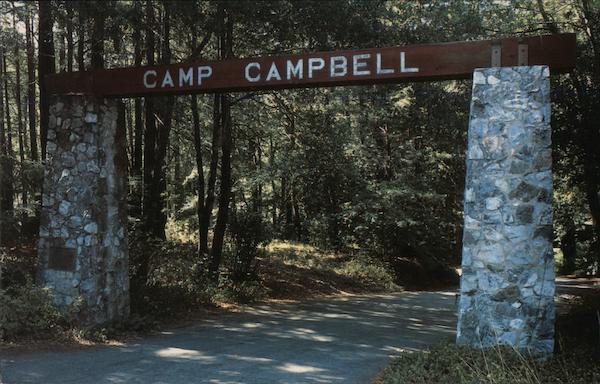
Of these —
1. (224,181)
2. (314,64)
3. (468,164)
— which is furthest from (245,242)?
(468,164)

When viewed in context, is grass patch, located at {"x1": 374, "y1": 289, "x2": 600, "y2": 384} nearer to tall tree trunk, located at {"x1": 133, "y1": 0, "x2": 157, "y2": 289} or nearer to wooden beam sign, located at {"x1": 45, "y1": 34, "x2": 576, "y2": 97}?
wooden beam sign, located at {"x1": 45, "y1": 34, "x2": 576, "y2": 97}

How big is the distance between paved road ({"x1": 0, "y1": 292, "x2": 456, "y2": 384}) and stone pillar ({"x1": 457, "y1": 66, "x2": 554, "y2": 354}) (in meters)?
1.63

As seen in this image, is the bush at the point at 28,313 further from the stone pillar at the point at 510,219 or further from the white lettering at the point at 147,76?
the stone pillar at the point at 510,219

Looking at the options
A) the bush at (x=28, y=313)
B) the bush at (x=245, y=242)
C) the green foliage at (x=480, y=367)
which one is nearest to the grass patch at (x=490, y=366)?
the green foliage at (x=480, y=367)

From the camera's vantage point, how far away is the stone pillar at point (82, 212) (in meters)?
8.28

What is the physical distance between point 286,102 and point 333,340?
8.84 m

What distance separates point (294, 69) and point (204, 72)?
140cm

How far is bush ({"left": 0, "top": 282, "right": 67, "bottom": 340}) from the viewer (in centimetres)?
732

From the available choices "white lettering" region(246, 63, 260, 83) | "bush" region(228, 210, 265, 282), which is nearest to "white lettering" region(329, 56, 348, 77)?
"white lettering" region(246, 63, 260, 83)

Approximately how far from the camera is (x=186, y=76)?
26.3ft

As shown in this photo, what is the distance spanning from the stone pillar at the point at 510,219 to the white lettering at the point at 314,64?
2096mm

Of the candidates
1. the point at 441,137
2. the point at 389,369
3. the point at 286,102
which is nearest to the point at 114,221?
the point at 389,369

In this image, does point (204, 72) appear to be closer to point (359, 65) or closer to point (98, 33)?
point (359, 65)

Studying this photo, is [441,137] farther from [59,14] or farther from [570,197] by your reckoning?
[59,14]
